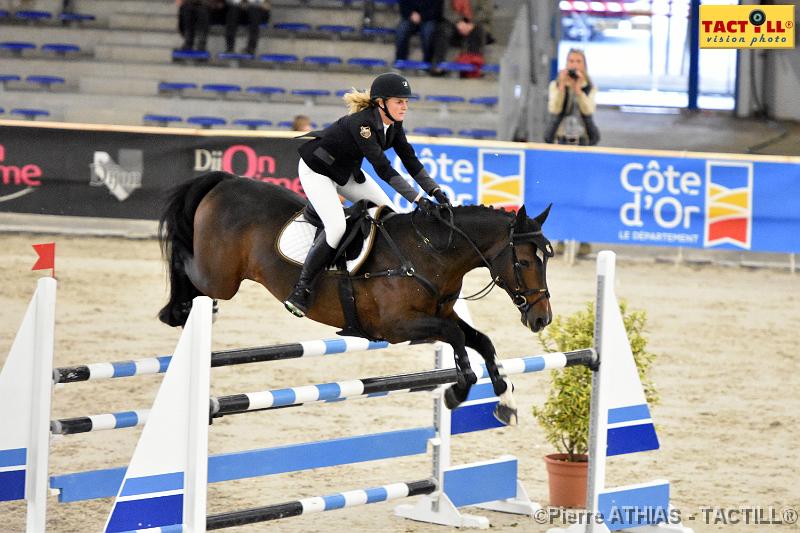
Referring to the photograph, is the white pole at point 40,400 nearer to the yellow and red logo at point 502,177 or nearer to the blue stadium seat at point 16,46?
the yellow and red logo at point 502,177

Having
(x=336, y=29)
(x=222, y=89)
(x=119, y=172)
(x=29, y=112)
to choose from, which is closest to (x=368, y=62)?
(x=336, y=29)

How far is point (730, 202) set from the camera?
10.7 meters

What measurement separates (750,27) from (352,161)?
5.55 ft

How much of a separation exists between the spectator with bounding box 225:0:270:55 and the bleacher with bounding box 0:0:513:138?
0.67ft

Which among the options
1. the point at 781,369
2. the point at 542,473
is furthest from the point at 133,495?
the point at 781,369

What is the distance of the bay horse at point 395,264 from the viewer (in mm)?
4344

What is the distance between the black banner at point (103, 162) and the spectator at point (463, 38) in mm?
4643

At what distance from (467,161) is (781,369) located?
3.97m

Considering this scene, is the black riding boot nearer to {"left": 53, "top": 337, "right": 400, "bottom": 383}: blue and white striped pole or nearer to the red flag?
{"left": 53, "top": 337, "right": 400, "bottom": 383}: blue and white striped pole

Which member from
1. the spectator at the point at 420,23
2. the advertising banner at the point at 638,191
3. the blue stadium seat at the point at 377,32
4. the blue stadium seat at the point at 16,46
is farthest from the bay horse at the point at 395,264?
the blue stadium seat at the point at 16,46

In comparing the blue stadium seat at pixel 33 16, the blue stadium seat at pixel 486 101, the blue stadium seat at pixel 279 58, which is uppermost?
the blue stadium seat at pixel 33 16

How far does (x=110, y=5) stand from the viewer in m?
16.9

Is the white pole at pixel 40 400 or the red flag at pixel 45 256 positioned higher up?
the red flag at pixel 45 256

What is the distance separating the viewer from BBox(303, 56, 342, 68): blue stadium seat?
1595cm
